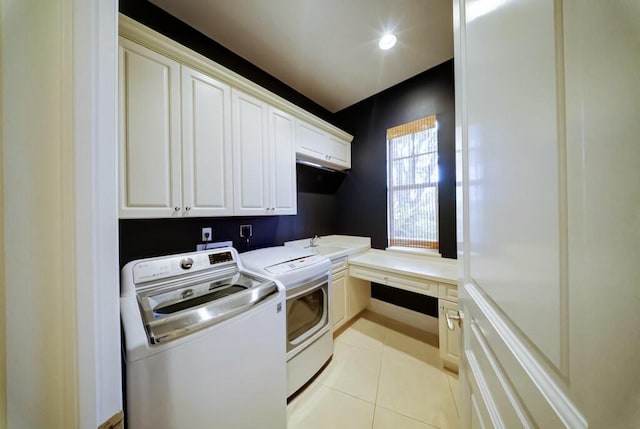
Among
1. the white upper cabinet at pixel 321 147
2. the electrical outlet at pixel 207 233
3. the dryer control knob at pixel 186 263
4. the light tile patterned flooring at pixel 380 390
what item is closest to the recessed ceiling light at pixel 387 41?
the white upper cabinet at pixel 321 147

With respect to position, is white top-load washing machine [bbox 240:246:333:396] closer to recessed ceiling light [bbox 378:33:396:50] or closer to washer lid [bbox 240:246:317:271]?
washer lid [bbox 240:246:317:271]

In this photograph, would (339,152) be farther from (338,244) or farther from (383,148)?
(338,244)

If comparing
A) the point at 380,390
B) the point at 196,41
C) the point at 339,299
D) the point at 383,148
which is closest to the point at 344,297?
the point at 339,299

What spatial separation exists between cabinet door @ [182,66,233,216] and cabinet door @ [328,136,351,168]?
4.00 ft

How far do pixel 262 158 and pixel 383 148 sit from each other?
1.50 metres

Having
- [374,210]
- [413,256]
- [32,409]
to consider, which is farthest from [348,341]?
[32,409]

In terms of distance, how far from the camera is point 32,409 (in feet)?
1.02

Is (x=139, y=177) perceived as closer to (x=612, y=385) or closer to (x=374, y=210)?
(x=612, y=385)

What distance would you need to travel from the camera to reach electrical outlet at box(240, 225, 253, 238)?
1843 millimetres

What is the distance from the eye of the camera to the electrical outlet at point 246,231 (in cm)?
184

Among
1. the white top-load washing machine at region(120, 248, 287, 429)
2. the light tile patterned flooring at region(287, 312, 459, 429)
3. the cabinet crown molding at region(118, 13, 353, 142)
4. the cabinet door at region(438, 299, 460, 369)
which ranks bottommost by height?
the light tile patterned flooring at region(287, 312, 459, 429)

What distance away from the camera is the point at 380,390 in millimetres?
1410

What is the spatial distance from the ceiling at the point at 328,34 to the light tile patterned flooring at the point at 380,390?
2803mm

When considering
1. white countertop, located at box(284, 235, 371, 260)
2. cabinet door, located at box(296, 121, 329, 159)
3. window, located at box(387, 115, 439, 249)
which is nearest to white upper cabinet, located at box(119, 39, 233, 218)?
cabinet door, located at box(296, 121, 329, 159)
